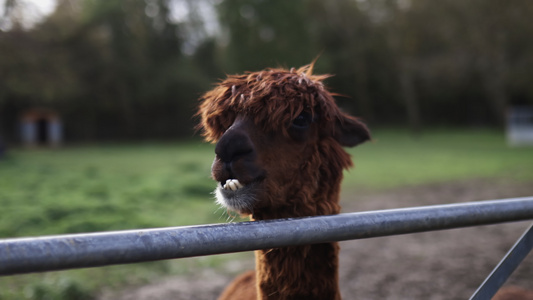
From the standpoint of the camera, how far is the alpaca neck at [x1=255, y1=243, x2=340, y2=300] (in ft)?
6.98

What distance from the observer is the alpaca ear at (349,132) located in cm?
240

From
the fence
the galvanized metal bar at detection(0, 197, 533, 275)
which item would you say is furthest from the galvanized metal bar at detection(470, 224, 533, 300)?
the galvanized metal bar at detection(0, 197, 533, 275)

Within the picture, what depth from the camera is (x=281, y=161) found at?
2.07 metres

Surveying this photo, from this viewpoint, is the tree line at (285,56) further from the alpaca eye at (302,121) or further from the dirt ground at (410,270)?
the alpaca eye at (302,121)

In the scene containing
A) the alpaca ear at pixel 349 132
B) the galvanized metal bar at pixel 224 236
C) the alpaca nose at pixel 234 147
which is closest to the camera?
the galvanized metal bar at pixel 224 236

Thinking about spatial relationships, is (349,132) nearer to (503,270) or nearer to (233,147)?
(233,147)

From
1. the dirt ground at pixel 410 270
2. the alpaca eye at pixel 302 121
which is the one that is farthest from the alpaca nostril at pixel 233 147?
the dirt ground at pixel 410 270

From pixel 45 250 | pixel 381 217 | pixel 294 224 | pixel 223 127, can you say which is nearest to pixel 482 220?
pixel 381 217

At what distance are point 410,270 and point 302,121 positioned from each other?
11.8ft

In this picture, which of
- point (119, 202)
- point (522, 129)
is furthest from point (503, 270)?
point (522, 129)

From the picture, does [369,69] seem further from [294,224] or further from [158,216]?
[294,224]

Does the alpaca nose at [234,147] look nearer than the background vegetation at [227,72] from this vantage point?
Yes

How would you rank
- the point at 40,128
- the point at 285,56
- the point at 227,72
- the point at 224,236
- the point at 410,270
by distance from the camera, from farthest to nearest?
the point at 227,72
the point at 285,56
the point at 40,128
the point at 410,270
the point at 224,236

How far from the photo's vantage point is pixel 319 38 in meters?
41.9
